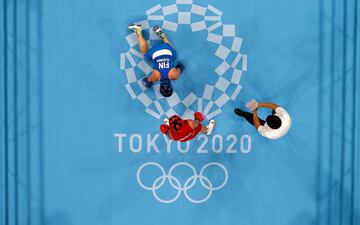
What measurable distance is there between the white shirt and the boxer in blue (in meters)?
0.68

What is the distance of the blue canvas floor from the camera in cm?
343

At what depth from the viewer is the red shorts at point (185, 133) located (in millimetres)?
3154

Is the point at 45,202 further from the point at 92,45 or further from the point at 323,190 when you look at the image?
the point at 323,190

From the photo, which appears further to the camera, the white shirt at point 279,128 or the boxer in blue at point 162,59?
the boxer in blue at point 162,59

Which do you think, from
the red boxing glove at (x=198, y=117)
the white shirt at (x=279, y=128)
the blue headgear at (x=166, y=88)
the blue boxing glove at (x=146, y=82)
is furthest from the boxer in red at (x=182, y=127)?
the white shirt at (x=279, y=128)

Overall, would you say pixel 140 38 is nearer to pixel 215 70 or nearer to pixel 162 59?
pixel 162 59

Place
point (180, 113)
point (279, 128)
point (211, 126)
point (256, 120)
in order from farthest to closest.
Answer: point (180, 113) → point (211, 126) → point (256, 120) → point (279, 128)

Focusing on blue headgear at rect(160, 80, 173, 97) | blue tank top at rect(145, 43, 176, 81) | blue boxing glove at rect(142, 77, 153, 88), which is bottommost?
blue headgear at rect(160, 80, 173, 97)

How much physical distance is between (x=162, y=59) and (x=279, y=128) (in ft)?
2.96

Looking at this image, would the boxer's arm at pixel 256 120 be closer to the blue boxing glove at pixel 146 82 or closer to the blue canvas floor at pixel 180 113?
the blue canvas floor at pixel 180 113

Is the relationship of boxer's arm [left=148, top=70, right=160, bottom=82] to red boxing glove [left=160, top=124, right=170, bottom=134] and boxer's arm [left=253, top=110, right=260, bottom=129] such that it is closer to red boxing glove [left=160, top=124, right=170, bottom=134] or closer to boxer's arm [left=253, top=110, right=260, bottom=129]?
red boxing glove [left=160, top=124, right=170, bottom=134]

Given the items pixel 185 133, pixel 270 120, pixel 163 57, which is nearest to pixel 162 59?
pixel 163 57

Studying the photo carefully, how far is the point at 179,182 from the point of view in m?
3.48

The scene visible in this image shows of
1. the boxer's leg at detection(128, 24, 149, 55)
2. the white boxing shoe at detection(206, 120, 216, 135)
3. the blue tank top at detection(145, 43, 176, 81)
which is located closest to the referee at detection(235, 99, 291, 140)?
the white boxing shoe at detection(206, 120, 216, 135)
